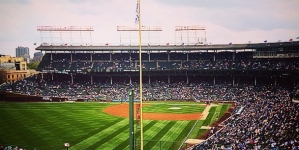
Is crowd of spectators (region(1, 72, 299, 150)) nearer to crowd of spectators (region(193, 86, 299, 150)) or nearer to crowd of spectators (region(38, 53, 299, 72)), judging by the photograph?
crowd of spectators (region(193, 86, 299, 150))

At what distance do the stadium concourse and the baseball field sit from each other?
22.2 feet

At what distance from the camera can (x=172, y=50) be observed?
42.4 metres

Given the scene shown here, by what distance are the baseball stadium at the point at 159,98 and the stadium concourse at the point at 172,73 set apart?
14cm

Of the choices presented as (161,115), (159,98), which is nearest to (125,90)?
(159,98)

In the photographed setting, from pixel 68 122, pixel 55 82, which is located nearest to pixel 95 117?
pixel 68 122

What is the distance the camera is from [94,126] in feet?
68.4

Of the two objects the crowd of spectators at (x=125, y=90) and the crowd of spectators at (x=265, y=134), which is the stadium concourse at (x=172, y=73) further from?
the crowd of spectators at (x=265, y=134)

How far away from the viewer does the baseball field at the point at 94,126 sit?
16062mm

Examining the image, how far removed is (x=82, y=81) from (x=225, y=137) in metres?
30.6

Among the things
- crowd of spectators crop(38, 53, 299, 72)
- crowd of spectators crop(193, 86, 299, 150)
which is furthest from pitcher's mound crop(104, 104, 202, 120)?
crowd of spectators crop(38, 53, 299, 72)

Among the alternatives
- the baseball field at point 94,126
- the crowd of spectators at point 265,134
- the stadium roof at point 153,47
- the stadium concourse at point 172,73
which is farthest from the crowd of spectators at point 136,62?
the crowd of spectators at point 265,134

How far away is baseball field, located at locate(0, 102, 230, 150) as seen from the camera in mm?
16062

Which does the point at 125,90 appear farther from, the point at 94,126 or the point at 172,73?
the point at 94,126

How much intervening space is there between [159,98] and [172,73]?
5406 mm
